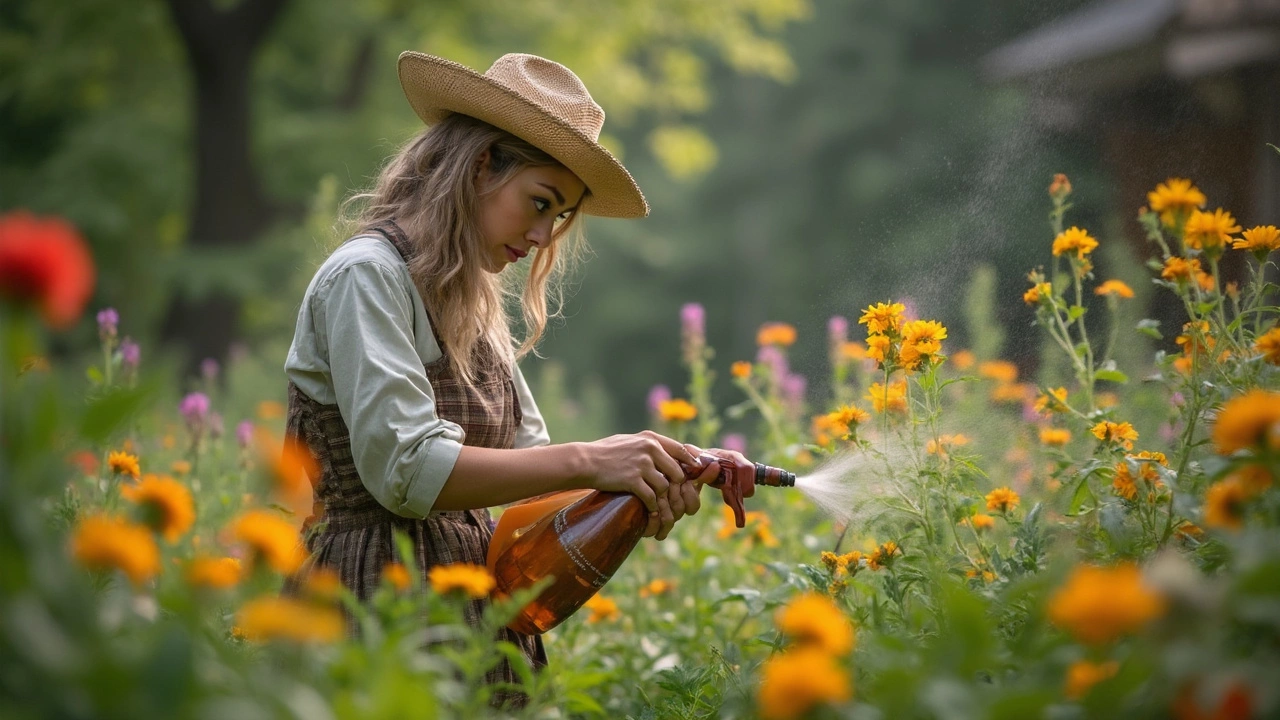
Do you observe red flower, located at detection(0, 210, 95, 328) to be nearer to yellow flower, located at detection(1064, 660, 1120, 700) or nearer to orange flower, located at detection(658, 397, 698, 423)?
yellow flower, located at detection(1064, 660, 1120, 700)

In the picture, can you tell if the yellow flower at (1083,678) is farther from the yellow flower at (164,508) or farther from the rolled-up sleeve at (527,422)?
the rolled-up sleeve at (527,422)

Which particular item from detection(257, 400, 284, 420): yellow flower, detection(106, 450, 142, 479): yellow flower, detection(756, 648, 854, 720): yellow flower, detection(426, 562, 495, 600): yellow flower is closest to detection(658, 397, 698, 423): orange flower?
detection(106, 450, 142, 479): yellow flower

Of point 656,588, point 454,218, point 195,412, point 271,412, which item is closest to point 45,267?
point 454,218

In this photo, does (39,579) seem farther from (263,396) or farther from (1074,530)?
(263,396)

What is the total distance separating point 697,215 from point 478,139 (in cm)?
1878

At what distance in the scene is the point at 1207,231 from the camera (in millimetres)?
1659

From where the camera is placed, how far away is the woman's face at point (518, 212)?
2.18 m

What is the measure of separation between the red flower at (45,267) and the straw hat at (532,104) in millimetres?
1246

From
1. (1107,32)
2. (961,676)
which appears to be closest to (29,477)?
(961,676)

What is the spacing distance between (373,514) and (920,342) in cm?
102

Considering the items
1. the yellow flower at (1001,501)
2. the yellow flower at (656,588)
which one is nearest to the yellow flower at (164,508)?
the yellow flower at (1001,501)

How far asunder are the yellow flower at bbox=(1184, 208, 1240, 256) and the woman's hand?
0.89m

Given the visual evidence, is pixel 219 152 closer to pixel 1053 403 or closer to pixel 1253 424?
pixel 1053 403

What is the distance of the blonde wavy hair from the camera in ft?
6.77
